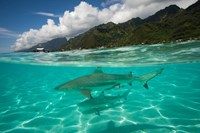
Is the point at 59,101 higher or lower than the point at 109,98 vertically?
lower

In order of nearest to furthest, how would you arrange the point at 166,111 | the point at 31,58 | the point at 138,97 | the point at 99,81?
1. the point at 99,81
2. the point at 166,111
3. the point at 138,97
4. the point at 31,58

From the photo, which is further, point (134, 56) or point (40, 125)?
point (134, 56)

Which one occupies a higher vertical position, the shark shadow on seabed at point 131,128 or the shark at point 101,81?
the shark at point 101,81

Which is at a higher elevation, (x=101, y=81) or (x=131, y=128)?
(x=101, y=81)

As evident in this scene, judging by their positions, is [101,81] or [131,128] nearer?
[101,81]

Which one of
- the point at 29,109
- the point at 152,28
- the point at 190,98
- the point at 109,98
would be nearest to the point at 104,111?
the point at 109,98

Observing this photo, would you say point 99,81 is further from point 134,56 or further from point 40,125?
point 134,56

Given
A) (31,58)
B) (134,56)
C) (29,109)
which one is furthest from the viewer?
(31,58)

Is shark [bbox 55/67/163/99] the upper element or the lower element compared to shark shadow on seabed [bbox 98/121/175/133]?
upper

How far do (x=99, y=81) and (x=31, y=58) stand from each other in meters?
27.5

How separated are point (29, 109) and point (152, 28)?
165679mm

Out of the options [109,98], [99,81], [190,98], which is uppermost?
[99,81]

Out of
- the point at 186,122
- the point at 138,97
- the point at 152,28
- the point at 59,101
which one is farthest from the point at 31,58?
the point at 152,28

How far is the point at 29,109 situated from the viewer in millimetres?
11328
